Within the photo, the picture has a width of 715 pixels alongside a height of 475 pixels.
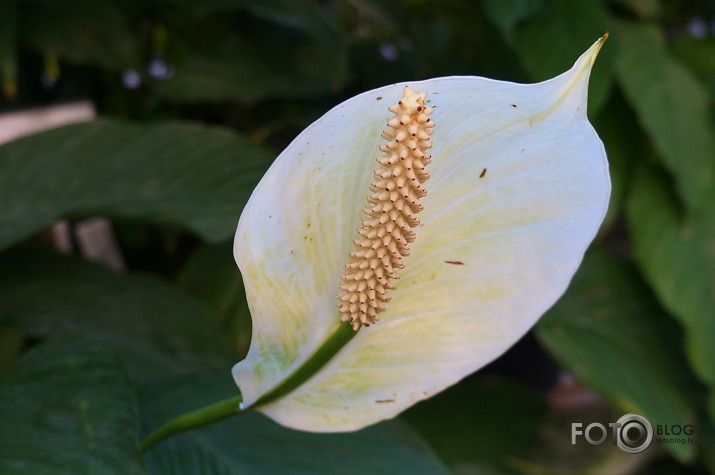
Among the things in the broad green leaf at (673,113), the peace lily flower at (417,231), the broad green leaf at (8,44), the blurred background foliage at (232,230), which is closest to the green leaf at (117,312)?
the blurred background foliage at (232,230)

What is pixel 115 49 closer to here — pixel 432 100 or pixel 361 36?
pixel 361 36

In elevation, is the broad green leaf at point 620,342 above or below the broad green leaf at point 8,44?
below

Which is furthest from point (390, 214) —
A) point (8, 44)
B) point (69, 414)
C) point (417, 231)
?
point (8, 44)

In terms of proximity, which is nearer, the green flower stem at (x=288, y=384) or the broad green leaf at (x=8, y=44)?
the green flower stem at (x=288, y=384)

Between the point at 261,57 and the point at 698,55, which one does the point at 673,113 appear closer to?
the point at 698,55

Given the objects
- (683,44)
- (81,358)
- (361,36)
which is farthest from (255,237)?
(361,36)

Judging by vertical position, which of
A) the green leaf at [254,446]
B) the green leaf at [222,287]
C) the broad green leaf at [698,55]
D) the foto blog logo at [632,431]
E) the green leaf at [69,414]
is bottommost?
the green leaf at [222,287]

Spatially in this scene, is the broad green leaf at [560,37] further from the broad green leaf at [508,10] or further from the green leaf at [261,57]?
the green leaf at [261,57]
